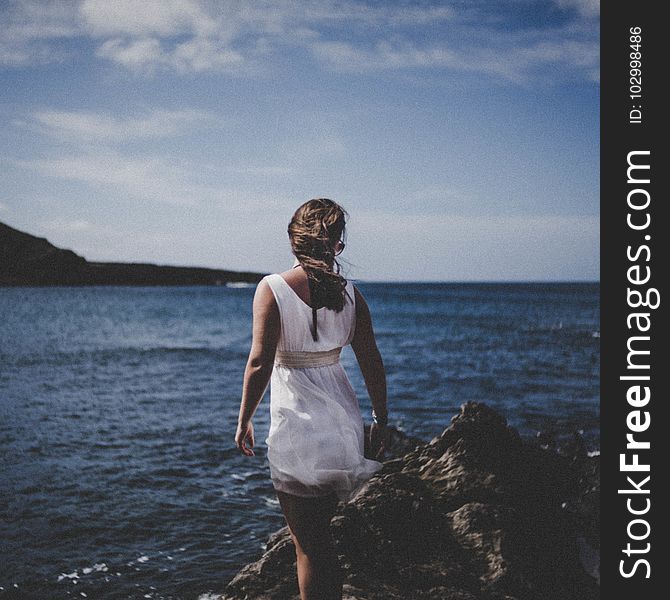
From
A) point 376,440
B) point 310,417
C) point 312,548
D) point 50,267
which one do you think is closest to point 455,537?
point 376,440

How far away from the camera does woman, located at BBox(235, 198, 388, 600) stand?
3041 millimetres

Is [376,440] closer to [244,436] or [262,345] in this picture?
[244,436]

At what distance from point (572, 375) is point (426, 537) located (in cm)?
1704

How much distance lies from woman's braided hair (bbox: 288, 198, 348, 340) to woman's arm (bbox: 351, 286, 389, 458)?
0.87 ft

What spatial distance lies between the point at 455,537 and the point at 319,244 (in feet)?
8.67

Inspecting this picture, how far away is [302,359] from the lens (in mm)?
3164

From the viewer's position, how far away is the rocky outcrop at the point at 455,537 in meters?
4.05

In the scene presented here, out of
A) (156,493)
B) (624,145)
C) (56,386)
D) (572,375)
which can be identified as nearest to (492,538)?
(624,145)

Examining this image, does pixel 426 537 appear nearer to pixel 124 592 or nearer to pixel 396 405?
pixel 124 592

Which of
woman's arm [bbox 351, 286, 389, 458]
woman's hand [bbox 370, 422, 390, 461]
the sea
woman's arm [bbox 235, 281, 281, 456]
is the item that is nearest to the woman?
woman's arm [bbox 235, 281, 281, 456]

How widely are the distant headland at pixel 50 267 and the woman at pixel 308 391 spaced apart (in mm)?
114499

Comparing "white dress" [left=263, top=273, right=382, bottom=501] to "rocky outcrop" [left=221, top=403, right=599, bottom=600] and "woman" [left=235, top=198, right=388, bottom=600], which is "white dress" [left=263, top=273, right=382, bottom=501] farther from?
"rocky outcrop" [left=221, top=403, right=599, bottom=600]

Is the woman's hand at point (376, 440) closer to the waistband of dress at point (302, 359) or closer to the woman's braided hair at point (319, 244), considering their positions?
the waistband of dress at point (302, 359)

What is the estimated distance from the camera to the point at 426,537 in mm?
4395
